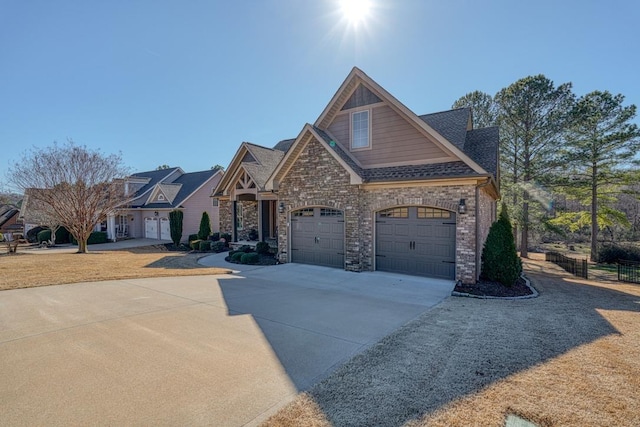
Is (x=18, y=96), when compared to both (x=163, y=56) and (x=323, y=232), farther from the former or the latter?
(x=323, y=232)

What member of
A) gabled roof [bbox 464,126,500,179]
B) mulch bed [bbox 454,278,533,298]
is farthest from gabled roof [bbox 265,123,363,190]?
mulch bed [bbox 454,278,533,298]

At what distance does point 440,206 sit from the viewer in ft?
34.3

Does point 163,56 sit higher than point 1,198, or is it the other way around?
point 163,56

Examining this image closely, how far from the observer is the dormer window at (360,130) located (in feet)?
41.8

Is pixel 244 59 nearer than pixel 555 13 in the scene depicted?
No

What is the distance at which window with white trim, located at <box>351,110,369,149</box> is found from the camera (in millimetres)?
12758

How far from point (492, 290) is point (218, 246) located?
16.1 metres

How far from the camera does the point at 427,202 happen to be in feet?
35.1

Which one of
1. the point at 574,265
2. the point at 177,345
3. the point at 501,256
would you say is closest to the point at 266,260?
the point at 501,256

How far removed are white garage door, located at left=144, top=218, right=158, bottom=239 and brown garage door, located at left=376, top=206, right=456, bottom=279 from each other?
24.9 meters

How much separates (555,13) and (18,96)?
2385 cm

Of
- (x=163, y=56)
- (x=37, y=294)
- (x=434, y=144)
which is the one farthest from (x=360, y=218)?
(x=163, y=56)

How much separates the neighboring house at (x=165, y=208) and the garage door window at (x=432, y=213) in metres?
21.8

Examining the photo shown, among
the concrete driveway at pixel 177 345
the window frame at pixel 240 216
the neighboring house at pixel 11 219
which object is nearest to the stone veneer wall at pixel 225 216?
the window frame at pixel 240 216
